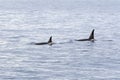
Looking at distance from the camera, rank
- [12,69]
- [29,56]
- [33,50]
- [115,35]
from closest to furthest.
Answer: [12,69]
[29,56]
[33,50]
[115,35]

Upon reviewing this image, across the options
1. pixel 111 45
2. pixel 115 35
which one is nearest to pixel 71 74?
pixel 111 45

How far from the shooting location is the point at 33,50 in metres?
100

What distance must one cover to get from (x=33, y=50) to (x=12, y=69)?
1880cm

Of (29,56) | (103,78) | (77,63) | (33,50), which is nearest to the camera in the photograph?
(103,78)

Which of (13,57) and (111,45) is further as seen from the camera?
(111,45)

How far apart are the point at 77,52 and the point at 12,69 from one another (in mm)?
19835

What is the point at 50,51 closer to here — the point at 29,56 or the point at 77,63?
the point at 29,56

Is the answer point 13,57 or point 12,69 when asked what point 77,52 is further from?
point 12,69

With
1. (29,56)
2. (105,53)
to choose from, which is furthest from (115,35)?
(29,56)

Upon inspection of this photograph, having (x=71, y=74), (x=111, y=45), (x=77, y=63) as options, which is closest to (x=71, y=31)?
(x=111, y=45)

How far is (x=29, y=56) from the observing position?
93688 mm

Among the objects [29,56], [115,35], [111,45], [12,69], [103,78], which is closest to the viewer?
[103,78]

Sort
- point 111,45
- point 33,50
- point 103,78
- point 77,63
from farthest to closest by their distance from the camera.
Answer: point 111,45 → point 33,50 → point 77,63 → point 103,78

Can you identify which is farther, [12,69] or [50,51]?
[50,51]
